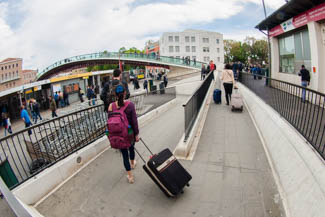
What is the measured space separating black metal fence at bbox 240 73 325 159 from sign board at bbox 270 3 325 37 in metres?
4.91

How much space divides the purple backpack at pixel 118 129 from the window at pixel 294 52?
36.5ft

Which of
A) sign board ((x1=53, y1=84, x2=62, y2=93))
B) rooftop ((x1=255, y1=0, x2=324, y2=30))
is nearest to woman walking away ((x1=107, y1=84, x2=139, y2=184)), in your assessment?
rooftop ((x1=255, y1=0, x2=324, y2=30))

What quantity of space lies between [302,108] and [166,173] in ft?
10.5

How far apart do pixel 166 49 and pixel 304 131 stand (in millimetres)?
77487

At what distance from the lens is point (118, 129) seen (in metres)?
3.50

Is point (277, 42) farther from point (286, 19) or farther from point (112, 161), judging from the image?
point (112, 161)

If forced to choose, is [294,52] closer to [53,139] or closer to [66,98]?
[53,139]

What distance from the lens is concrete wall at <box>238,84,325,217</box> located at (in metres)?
2.66

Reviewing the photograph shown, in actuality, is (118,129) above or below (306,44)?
below

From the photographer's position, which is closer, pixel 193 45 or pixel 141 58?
pixel 141 58

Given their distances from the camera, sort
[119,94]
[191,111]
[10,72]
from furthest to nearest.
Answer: [10,72]
[191,111]
[119,94]

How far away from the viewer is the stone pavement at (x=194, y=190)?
3.29 meters

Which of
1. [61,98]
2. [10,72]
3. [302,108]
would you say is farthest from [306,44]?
[10,72]

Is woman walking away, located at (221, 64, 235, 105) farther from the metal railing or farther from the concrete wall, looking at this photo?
the metal railing
